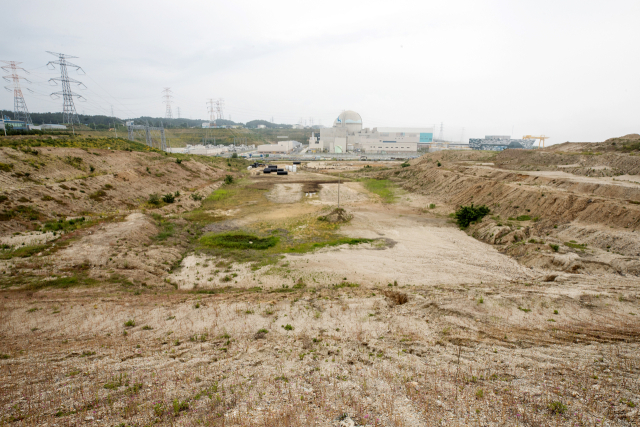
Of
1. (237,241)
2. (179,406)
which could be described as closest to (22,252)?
(237,241)

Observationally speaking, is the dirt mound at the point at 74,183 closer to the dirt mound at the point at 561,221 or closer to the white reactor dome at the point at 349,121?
the dirt mound at the point at 561,221

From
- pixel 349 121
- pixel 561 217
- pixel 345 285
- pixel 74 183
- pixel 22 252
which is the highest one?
pixel 349 121

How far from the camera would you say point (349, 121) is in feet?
404

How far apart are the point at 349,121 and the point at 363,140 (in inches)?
469

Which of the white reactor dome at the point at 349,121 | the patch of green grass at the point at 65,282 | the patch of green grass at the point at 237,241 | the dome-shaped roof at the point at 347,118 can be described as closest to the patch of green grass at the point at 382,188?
the patch of green grass at the point at 237,241

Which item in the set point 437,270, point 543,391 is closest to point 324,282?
point 437,270

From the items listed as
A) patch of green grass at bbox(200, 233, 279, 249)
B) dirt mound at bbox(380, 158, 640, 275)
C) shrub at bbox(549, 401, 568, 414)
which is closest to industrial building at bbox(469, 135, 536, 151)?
dirt mound at bbox(380, 158, 640, 275)

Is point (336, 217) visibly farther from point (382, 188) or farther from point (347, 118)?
point (347, 118)

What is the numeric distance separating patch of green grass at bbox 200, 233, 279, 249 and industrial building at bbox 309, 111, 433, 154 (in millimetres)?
96517

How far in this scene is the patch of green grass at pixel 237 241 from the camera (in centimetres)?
2061

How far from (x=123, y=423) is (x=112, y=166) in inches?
1650

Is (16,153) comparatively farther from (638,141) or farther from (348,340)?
(638,141)

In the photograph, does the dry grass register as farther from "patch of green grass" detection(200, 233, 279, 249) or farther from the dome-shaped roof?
the dome-shaped roof

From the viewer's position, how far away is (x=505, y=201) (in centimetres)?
2817
